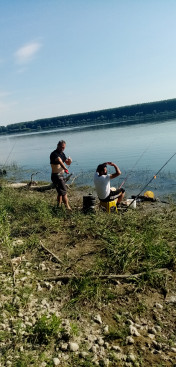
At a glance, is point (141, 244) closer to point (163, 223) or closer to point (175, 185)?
point (163, 223)

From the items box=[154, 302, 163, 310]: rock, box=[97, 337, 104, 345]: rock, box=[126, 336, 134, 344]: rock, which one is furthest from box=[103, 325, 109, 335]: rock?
box=[154, 302, 163, 310]: rock

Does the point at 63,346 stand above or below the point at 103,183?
below

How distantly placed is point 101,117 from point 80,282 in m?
135

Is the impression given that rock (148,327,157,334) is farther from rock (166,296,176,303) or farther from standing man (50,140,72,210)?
standing man (50,140,72,210)

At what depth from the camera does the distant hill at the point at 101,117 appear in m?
115

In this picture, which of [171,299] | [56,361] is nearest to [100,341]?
[56,361]

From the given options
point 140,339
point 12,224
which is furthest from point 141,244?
point 12,224

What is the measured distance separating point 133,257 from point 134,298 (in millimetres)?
1068

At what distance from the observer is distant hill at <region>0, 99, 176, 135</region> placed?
11512 cm

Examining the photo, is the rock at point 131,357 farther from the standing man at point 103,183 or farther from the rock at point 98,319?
the standing man at point 103,183

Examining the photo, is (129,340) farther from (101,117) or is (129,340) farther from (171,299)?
(101,117)

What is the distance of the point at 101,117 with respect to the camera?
135000mm

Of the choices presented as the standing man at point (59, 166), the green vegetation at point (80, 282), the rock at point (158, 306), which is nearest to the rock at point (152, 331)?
the green vegetation at point (80, 282)

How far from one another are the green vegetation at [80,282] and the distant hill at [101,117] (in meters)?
99.7
